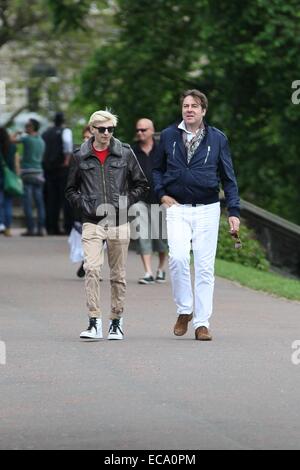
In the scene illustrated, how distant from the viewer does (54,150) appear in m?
27.1

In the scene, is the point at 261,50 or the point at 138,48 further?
the point at 138,48

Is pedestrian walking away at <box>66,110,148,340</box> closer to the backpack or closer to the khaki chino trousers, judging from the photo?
the khaki chino trousers

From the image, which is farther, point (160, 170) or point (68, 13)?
point (68, 13)

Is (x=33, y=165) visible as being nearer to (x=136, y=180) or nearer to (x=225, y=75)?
(x=225, y=75)

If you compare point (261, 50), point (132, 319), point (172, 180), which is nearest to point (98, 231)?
point (172, 180)

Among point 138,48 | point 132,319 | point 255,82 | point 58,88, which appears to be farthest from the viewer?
point 58,88

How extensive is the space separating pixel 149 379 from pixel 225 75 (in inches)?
742

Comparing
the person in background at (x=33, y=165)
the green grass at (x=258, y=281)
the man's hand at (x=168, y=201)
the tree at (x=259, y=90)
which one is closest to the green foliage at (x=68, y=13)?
the tree at (x=259, y=90)

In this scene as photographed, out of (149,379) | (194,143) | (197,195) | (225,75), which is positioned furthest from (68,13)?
(149,379)

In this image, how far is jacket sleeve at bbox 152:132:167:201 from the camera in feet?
40.2

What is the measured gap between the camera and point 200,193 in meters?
12.2

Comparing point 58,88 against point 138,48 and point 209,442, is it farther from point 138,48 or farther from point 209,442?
point 209,442

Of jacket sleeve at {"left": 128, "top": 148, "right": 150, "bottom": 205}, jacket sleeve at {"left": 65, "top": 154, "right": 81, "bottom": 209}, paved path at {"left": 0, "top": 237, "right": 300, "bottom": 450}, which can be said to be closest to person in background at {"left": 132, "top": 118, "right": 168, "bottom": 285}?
paved path at {"left": 0, "top": 237, "right": 300, "bottom": 450}

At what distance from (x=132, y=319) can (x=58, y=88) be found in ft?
134
